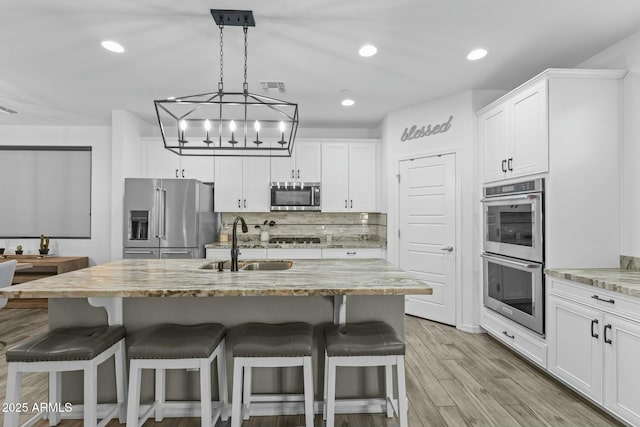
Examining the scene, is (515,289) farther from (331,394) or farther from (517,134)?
(331,394)

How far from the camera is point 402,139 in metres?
4.48

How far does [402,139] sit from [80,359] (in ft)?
13.1

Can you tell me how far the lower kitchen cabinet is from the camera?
79.0 inches

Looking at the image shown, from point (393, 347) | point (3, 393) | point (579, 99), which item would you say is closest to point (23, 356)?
point (3, 393)

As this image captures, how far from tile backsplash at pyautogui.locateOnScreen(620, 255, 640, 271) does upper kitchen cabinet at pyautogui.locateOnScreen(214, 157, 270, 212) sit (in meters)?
3.96

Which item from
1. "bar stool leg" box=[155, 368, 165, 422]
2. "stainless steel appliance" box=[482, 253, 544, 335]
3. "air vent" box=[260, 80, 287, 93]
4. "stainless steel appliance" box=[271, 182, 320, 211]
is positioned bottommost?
"bar stool leg" box=[155, 368, 165, 422]

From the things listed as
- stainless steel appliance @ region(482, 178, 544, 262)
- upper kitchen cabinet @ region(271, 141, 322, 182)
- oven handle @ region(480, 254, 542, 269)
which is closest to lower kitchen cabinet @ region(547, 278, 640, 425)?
oven handle @ region(480, 254, 542, 269)

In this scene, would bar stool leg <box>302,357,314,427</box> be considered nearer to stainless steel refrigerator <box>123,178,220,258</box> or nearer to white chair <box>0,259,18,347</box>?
stainless steel refrigerator <box>123,178,220,258</box>

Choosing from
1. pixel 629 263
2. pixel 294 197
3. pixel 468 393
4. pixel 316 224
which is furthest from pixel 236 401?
pixel 316 224

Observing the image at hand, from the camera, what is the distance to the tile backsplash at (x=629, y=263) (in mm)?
2525

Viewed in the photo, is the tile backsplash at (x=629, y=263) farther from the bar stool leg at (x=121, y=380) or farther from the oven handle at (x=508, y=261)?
the bar stool leg at (x=121, y=380)

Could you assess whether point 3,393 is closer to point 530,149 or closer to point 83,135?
point 83,135

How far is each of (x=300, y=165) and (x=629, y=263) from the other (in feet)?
12.3

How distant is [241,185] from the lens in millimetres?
4988
